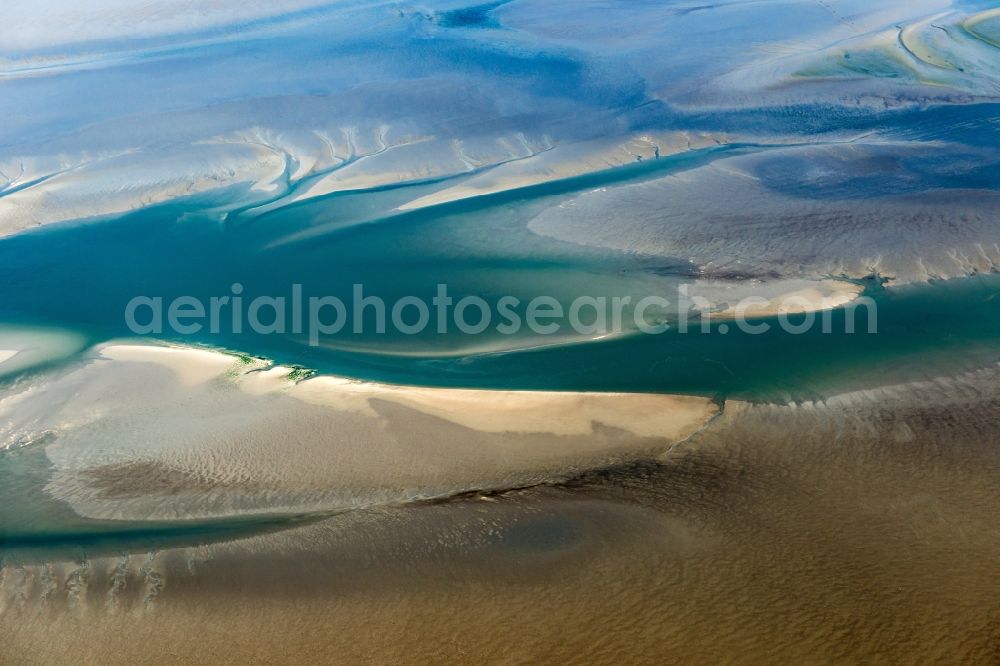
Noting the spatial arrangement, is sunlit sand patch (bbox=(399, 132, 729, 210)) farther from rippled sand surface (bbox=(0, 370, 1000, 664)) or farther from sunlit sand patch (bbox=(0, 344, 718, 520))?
rippled sand surface (bbox=(0, 370, 1000, 664))

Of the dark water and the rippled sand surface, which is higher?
the dark water

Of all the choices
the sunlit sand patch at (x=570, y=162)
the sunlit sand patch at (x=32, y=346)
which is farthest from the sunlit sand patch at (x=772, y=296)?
the sunlit sand patch at (x=32, y=346)

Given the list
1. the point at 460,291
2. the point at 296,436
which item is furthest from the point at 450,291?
the point at 296,436

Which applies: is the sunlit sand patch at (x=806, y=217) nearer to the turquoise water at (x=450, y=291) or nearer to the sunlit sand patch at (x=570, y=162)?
the turquoise water at (x=450, y=291)

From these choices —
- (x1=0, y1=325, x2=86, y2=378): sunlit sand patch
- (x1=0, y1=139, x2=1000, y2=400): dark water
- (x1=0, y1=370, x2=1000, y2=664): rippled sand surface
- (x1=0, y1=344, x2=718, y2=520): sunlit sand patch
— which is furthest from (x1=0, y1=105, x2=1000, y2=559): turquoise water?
(x1=0, y1=370, x2=1000, y2=664): rippled sand surface

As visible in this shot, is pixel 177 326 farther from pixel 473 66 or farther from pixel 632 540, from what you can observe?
pixel 473 66

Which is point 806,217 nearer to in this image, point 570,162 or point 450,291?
point 570,162

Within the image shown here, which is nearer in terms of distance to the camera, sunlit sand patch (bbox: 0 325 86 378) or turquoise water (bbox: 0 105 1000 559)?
turquoise water (bbox: 0 105 1000 559)

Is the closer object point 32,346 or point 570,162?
point 32,346
